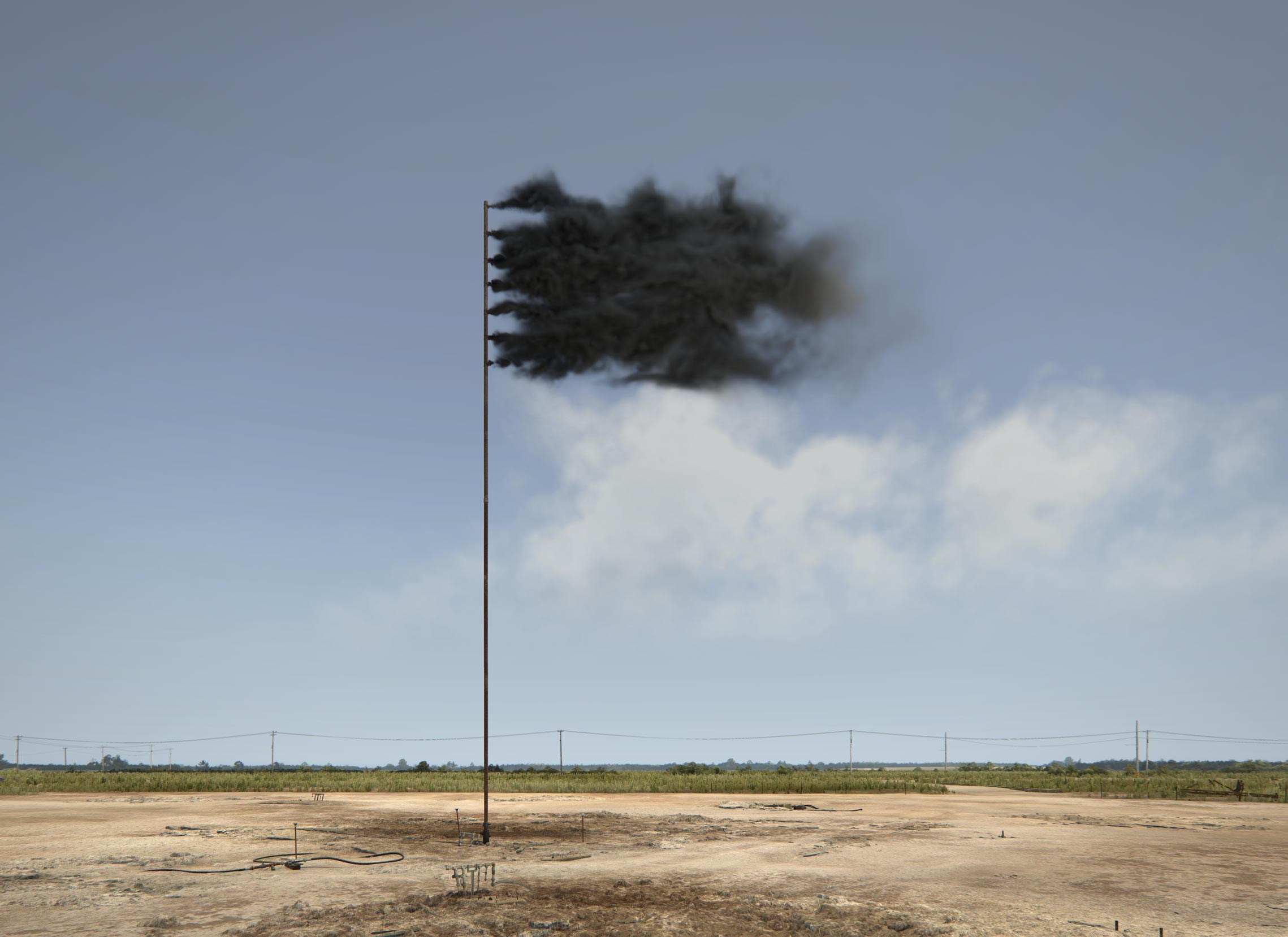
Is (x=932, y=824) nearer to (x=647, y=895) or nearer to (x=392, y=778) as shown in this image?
(x=647, y=895)

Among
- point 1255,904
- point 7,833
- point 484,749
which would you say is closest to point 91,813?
point 7,833

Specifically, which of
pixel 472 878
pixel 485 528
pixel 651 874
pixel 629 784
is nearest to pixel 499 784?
pixel 629 784

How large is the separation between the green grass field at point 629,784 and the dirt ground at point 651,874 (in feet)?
49.9

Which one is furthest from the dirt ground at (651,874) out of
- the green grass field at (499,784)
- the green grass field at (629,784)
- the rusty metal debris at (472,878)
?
the green grass field at (499,784)

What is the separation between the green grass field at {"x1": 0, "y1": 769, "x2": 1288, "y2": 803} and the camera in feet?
150

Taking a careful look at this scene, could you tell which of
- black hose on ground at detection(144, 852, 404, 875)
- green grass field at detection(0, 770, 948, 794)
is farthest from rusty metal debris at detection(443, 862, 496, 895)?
green grass field at detection(0, 770, 948, 794)

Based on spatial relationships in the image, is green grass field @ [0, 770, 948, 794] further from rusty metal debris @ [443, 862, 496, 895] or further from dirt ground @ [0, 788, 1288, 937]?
rusty metal debris @ [443, 862, 496, 895]

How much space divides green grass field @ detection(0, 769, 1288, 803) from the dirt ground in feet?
49.9

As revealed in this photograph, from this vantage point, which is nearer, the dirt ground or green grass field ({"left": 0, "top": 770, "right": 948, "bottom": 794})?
the dirt ground

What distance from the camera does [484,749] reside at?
845 inches

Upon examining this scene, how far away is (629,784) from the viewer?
161 feet

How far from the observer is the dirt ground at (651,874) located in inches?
510

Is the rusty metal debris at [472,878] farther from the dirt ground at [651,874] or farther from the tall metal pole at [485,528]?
the tall metal pole at [485,528]

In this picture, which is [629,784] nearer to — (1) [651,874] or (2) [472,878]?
(1) [651,874]
